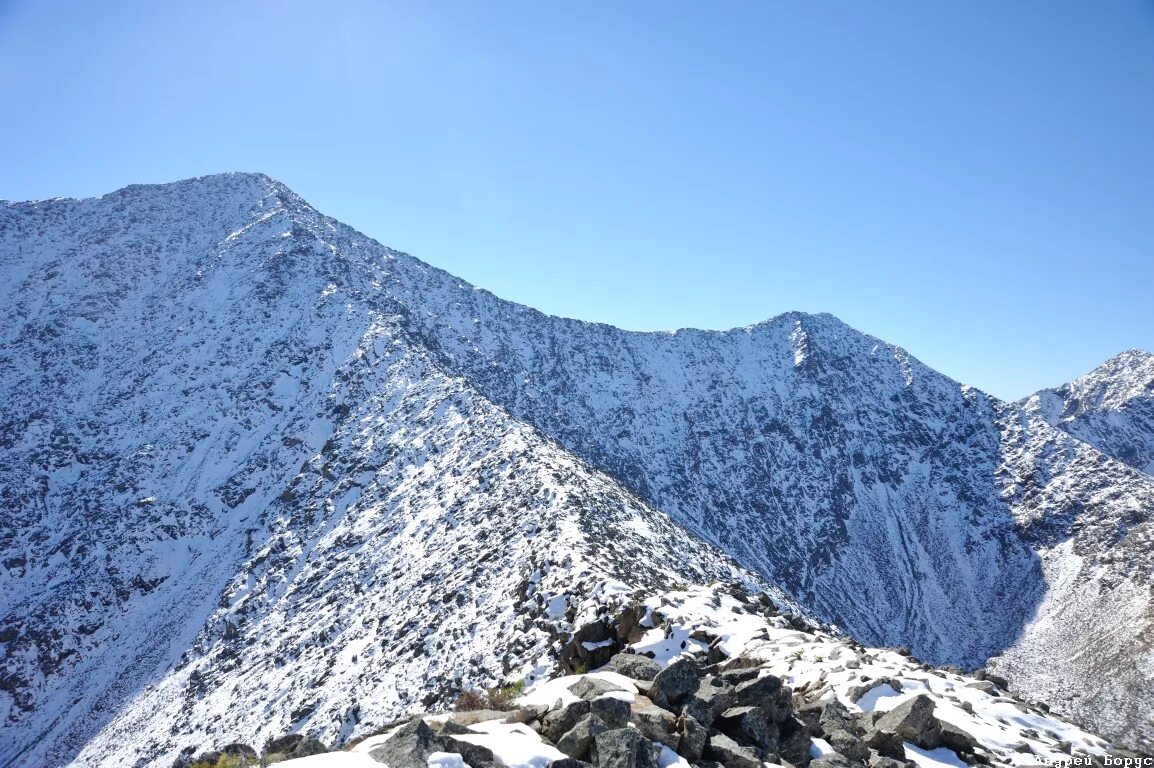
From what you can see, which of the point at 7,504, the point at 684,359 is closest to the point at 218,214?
the point at 7,504

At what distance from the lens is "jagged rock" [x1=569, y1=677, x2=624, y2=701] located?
1370 cm

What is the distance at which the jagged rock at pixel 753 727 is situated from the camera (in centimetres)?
1304

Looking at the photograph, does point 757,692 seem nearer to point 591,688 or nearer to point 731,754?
point 731,754

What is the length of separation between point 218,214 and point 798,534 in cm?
13308

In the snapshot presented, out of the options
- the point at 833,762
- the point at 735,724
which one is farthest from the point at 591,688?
the point at 833,762

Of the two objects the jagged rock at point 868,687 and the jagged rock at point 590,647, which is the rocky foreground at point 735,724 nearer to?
the jagged rock at point 868,687

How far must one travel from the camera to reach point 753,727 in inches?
516

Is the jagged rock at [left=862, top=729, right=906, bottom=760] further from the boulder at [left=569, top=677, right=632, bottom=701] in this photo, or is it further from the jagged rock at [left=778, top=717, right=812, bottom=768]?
the boulder at [left=569, top=677, right=632, bottom=701]

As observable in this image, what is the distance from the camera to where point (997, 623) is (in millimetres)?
94750

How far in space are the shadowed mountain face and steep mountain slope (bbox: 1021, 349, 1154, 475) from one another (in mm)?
64591

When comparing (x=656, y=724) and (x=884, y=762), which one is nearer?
(x=656, y=724)

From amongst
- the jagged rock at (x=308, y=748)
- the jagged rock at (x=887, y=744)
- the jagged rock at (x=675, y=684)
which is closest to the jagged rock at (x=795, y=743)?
the jagged rock at (x=887, y=744)

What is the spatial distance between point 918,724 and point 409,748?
1173 centimetres

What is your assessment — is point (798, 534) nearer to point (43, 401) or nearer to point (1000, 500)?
point (1000, 500)
